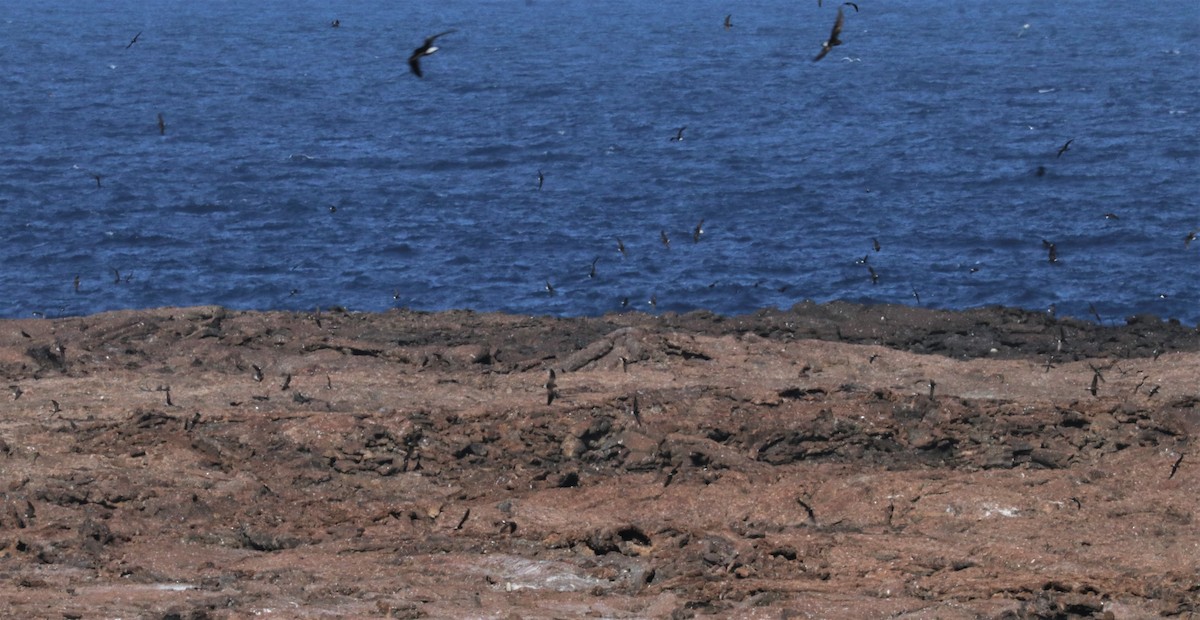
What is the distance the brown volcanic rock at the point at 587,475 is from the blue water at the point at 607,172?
17419 mm

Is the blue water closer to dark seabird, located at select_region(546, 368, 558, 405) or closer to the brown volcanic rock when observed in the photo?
the brown volcanic rock

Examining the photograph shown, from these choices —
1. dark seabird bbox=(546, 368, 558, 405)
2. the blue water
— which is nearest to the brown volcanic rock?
dark seabird bbox=(546, 368, 558, 405)

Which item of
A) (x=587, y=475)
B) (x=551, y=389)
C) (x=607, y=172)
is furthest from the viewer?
(x=607, y=172)

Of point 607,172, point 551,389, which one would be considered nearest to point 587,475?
point 551,389

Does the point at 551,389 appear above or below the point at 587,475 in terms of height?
below

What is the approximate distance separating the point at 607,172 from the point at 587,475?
51399 mm

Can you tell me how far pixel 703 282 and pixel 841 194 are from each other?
18094 millimetres

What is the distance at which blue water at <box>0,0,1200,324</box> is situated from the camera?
58.2 meters

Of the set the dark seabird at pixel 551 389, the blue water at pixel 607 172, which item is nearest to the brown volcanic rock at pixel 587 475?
the dark seabird at pixel 551 389

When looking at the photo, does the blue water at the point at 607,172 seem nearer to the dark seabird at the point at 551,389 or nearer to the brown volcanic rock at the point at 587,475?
the brown volcanic rock at the point at 587,475

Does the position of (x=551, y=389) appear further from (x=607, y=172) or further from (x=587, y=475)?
(x=607, y=172)

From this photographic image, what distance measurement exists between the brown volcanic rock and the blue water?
17419mm

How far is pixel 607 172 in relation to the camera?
263 feet

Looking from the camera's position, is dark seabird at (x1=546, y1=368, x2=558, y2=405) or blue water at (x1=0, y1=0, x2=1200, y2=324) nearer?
dark seabird at (x1=546, y1=368, x2=558, y2=405)
